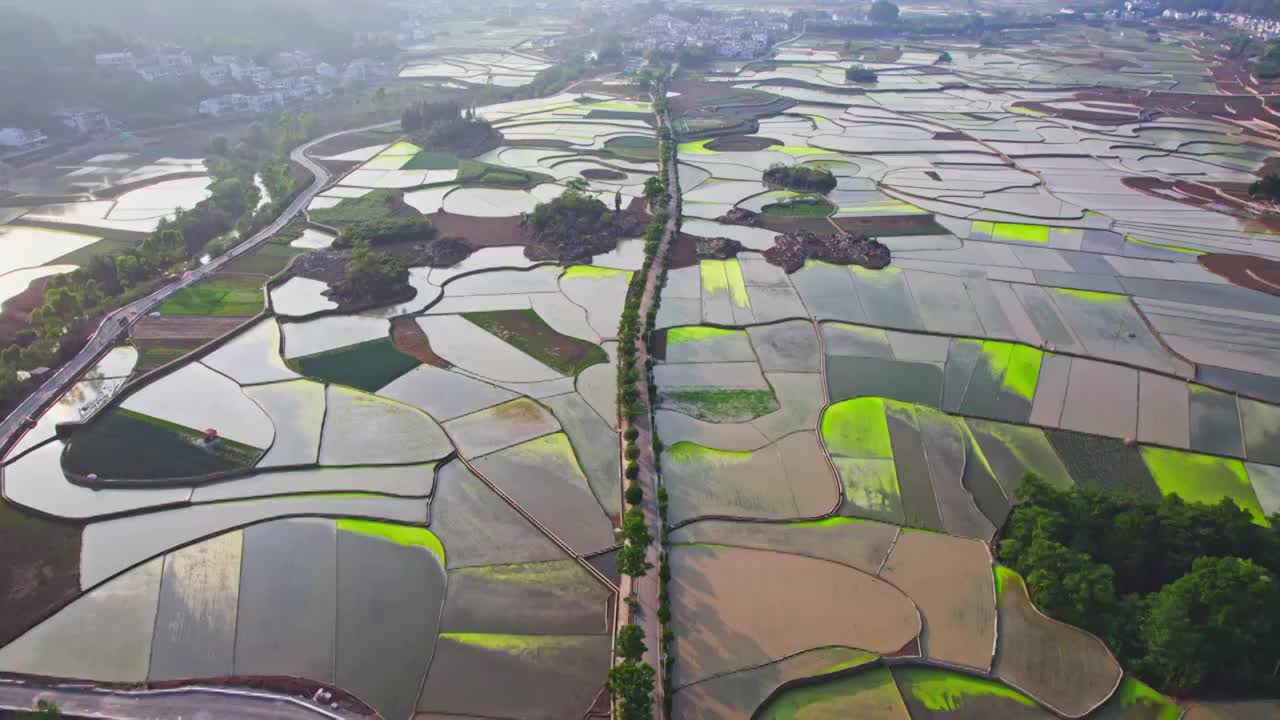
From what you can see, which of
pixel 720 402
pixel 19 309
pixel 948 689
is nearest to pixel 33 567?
pixel 19 309

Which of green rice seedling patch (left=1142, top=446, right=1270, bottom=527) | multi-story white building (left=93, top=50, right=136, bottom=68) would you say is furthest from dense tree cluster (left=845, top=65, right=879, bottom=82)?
multi-story white building (left=93, top=50, right=136, bottom=68)

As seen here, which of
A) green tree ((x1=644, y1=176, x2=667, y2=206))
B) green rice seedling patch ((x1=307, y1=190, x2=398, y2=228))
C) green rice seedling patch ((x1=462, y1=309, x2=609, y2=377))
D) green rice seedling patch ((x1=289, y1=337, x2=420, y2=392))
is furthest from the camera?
green tree ((x1=644, y1=176, x2=667, y2=206))

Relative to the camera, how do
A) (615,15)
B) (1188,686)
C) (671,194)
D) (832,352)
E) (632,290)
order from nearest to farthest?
(1188,686), (832,352), (632,290), (671,194), (615,15)

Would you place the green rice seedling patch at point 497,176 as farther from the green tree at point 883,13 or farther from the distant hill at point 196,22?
the green tree at point 883,13

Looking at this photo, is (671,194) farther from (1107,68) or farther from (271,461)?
(1107,68)

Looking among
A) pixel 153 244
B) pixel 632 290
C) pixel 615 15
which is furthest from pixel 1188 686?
pixel 615 15

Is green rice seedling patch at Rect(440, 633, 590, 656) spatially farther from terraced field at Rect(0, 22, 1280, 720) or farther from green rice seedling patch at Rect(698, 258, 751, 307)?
green rice seedling patch at Rect(698, 258, 751, 307)

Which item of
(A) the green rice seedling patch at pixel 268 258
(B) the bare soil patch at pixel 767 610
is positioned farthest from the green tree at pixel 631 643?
(A) the green rice seedling patch at pixel 268 258
